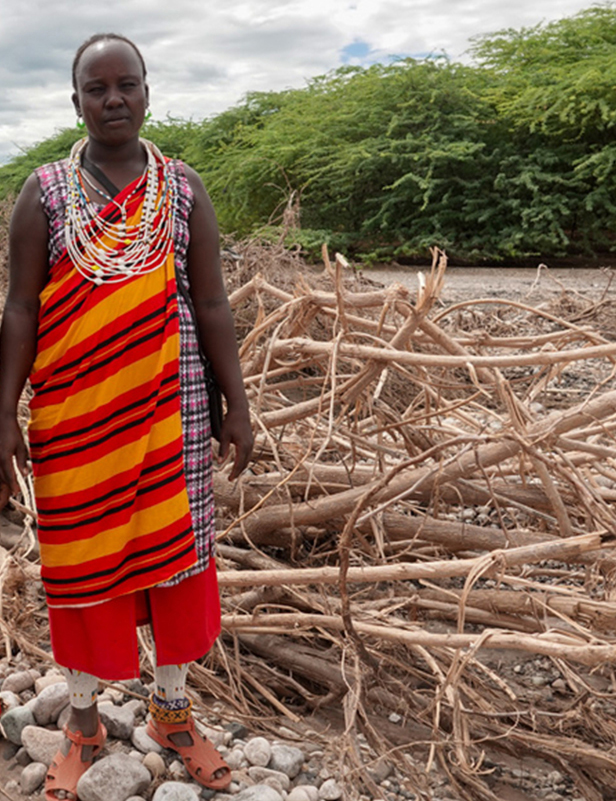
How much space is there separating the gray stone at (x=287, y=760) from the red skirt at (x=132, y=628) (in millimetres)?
367

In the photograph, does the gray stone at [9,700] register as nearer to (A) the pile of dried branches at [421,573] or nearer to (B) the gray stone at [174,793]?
(A) the pile of dried branches at [421,573]

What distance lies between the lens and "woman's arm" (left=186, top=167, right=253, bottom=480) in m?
1.94

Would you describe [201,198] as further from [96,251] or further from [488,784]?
[488,784]

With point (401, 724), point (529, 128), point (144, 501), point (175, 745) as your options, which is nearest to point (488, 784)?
point (401, 724)

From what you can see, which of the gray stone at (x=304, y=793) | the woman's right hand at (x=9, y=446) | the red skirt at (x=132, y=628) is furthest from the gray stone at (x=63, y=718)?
the woman's right hand at (x=9, y=446)

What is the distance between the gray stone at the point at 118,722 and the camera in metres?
2.20

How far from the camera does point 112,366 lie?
182 centimetres

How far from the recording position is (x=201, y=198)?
6.40 ft

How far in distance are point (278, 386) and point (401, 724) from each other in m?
1.14

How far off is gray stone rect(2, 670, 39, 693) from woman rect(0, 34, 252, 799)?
0.47 meters

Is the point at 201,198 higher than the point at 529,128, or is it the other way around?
the point at 529,128

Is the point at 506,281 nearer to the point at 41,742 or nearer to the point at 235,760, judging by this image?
the point at 235,760

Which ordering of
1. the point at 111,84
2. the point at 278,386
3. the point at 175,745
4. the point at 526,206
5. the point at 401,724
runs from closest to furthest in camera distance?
the point at 111,84, the point at 175,745, the point at 401,724, the point at 278,386, the point at 526,206

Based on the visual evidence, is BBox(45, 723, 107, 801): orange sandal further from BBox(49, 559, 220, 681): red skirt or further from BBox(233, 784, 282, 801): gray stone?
BBox(233, 784, 282, 801): gray stone
